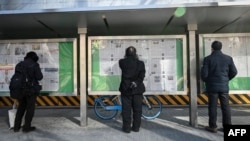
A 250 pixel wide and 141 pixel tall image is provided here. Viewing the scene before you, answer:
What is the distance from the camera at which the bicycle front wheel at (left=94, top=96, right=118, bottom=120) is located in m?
7.23

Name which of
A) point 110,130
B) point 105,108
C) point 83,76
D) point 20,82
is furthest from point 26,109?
point 105,108

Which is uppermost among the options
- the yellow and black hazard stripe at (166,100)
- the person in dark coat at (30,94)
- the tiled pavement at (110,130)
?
the person in dark coat at (30,94)

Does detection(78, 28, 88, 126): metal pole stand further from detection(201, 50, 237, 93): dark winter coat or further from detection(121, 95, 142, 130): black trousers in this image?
detection(201, 50, 237, 93): dark winter coat

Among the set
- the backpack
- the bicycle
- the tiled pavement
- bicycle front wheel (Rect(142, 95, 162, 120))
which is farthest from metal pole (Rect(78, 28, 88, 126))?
bicycle front wheel (Rect(142, 95, 162, 120))

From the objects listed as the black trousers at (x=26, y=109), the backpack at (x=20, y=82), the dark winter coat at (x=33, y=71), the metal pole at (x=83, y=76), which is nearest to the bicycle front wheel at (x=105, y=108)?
the metal pole at (x=83, y=76)

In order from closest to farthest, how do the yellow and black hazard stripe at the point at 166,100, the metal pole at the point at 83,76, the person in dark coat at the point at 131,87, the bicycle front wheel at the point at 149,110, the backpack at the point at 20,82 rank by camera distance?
1. the person in dark coat at the point at 131,87
2. the backpack at the point at 20,82
3. the metal pole at the point at 83,76
4. the bicycle front wheel at the point at 149,110
5. the yellow and black hazard stripe at the point at 166,100

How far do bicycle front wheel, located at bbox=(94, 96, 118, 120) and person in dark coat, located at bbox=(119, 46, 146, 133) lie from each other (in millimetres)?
1454

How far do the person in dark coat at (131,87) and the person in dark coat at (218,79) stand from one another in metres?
1.26

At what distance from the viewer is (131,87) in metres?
5.66

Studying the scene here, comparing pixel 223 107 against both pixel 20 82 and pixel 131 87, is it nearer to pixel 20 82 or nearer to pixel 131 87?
pixel 131 87

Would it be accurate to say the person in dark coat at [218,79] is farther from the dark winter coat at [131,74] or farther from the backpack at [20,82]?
the backpack at [20,82]

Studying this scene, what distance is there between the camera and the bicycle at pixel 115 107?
7.17m

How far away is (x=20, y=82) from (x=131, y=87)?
219 centimetres

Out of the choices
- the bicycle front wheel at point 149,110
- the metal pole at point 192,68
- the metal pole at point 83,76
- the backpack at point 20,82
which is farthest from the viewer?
the bicycle front wheel at point 149,110
